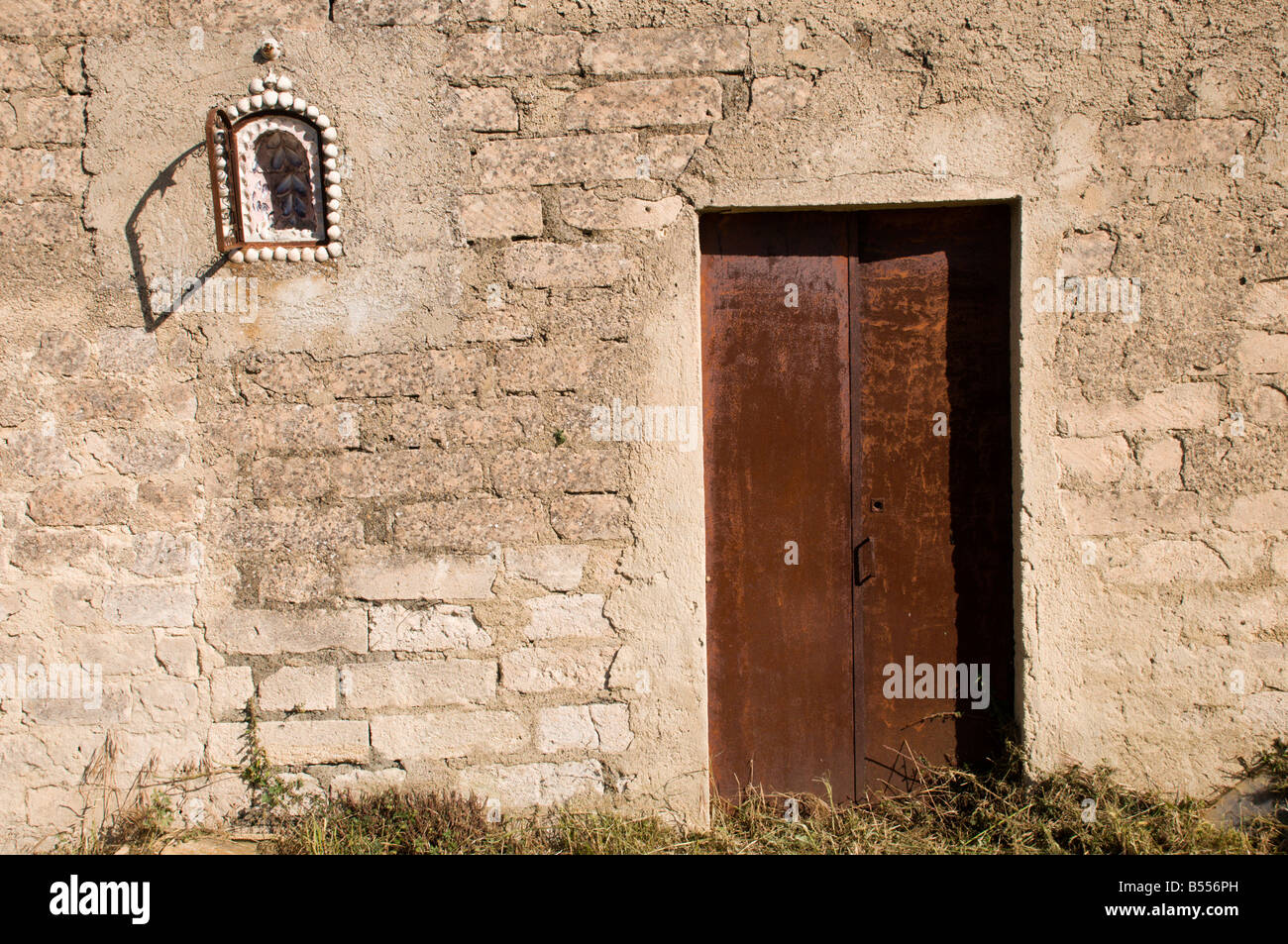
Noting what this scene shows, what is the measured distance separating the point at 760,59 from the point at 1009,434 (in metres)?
1.54

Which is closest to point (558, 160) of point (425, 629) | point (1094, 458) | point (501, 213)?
point (501, 213)

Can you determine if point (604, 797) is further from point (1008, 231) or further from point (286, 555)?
point (1008, 231)

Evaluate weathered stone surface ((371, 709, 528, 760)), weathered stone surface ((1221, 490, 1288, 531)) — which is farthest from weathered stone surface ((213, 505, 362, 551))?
weathered stone surface ((1221, 490, 1288, 531))

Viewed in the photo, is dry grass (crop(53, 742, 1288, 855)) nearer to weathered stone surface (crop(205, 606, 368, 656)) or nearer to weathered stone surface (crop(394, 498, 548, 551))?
weathered stone surface (crop(205, 606, 368, 656))

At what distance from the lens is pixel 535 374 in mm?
2688

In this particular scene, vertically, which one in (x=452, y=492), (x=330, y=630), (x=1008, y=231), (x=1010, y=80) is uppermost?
(x=1010, y=80)

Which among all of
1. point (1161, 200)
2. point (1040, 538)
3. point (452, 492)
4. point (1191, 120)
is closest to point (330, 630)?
point (452, 492)

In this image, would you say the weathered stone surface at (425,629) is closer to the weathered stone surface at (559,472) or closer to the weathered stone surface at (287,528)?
the weathered stone surface at (287,528)

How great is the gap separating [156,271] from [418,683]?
1.70 m

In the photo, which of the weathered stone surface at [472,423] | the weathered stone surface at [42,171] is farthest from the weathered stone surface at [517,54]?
the weathered stone surface at [42,171]

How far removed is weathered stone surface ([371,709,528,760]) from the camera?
2.69m

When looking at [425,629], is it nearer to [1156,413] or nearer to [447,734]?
[447,734]

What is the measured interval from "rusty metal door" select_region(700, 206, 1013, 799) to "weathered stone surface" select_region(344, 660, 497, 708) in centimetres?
83

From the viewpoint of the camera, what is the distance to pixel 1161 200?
8.48 ft
